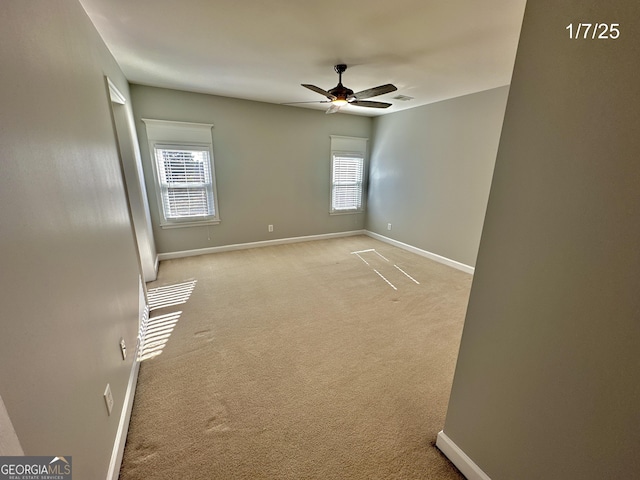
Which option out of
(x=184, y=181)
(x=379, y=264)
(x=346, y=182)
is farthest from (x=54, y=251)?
(x=346, y=182)

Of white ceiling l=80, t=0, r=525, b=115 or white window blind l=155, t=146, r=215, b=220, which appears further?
white window blind l=155, t=146, r=215, b=220

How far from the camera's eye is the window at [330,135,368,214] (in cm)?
518

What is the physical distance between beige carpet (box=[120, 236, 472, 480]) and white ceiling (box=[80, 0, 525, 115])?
2545mm

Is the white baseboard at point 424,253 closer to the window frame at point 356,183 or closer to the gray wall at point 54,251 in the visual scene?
the window frame at point 356,183

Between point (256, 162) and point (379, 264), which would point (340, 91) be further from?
point (379, 264)

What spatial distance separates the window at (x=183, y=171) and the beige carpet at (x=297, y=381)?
1164 mm

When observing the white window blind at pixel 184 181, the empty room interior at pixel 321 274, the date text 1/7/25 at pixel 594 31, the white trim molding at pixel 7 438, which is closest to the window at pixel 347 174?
the empty room interior at pixel 321 274

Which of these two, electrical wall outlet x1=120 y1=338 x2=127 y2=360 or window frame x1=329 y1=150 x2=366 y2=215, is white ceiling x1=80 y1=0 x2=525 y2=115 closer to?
window frame x1=329 y1=150 x2=366 y2=215

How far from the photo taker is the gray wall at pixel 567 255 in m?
0.69

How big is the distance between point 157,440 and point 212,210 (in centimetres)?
345

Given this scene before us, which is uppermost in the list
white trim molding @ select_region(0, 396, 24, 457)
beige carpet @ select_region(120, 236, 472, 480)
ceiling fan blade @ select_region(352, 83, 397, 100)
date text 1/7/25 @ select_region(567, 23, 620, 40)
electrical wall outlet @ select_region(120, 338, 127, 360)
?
ceiling fan blade @ select_region(352, 83, 397, 100)

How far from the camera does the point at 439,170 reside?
4.14 m

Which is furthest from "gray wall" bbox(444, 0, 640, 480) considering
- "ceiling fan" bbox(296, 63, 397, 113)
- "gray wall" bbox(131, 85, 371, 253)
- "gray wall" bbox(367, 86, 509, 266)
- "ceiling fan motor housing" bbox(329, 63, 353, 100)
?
"gray wall" bbox(131, 85, 371, 253)

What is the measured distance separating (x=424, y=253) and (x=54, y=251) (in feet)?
15.3
